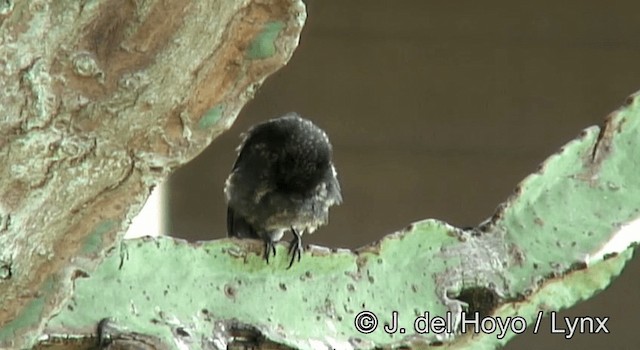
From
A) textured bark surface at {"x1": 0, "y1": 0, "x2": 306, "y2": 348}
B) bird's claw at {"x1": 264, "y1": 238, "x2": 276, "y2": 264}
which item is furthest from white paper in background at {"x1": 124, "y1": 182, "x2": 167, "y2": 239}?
textured bark surface at {"x1": 0, "y1": 0, "x2": 306, "y2": 348}

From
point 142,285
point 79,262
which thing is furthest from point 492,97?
point 79,262

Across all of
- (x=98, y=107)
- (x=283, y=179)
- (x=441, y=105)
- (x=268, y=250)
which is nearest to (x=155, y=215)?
(x=441, y=105)

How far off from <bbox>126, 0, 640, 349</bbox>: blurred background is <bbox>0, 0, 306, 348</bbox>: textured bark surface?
173 cm

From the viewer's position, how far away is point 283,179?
1847 mm

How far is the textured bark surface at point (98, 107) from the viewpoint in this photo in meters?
0.82

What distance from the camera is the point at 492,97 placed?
2691 millimetres

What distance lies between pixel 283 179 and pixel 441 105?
921 millimetres

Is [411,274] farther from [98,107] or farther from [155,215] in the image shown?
[155,215]

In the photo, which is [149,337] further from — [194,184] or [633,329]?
[633,329]

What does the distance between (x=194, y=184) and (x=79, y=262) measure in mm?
1796

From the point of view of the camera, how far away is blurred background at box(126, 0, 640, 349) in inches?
104

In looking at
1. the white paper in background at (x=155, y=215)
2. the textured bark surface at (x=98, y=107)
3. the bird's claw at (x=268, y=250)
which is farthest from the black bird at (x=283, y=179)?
the textured bark surface at (x=98, y=107)

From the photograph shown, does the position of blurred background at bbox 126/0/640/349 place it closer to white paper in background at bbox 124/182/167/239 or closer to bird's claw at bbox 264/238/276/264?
white paper in background at bbox 124/182/167/239

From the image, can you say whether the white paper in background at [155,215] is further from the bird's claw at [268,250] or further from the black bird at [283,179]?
the bird's claw at [268,250]
